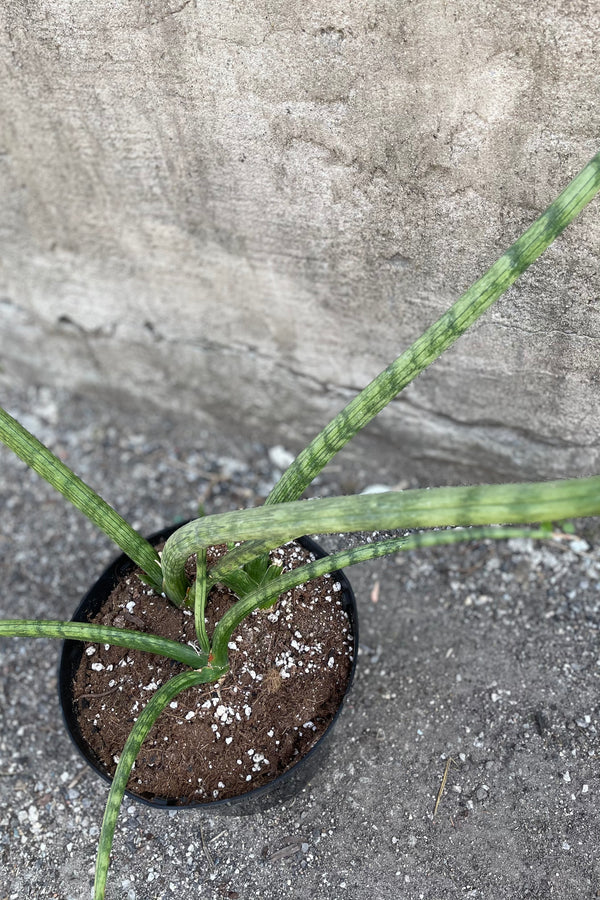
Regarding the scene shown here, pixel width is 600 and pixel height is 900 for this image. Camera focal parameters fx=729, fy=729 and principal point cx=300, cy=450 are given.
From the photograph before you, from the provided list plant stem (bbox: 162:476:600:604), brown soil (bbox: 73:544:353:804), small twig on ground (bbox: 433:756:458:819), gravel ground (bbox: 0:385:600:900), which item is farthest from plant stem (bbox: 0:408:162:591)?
small twig on ground (bbox: 433:756:458:819)

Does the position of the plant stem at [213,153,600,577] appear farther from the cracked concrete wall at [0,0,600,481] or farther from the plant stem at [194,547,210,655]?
the cracked concrete wall at [0,0,600,481]

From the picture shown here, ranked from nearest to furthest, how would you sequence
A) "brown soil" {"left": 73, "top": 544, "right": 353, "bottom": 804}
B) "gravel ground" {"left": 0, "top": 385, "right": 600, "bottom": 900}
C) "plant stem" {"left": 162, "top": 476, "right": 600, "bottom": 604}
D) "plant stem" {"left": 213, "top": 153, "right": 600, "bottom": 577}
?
→ "plant stem" {"left": 162, "top": 476, "right": 600, "bottom": 604}
"plant stem" {"left": 213, "top": 153, "right": 600, "bottom": 577}
"brown soil" {"left": 73, "top": 544, "right": 353, "bottom": 804}
"gravel ground" {"left": 0, "top": 385, "right": 600, "bottom": 900}

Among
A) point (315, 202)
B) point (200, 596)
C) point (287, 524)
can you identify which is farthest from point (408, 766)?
point (315, 202)

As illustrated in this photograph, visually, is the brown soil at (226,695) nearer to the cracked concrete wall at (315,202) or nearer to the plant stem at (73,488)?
the plant stem at (73,488)

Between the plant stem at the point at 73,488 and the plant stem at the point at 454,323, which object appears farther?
the plant stem at the point at 73,488

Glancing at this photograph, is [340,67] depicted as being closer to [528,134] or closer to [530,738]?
[528,134]

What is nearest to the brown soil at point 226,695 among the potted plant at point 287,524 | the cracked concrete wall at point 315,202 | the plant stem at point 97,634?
the potted plant at point 287,524

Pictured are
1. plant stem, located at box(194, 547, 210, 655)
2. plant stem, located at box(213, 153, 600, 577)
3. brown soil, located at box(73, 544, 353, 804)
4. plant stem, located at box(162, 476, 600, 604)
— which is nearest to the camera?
plant stem, located at box(162, 476, 600, 604)

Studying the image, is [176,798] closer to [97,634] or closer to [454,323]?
[97,634]
